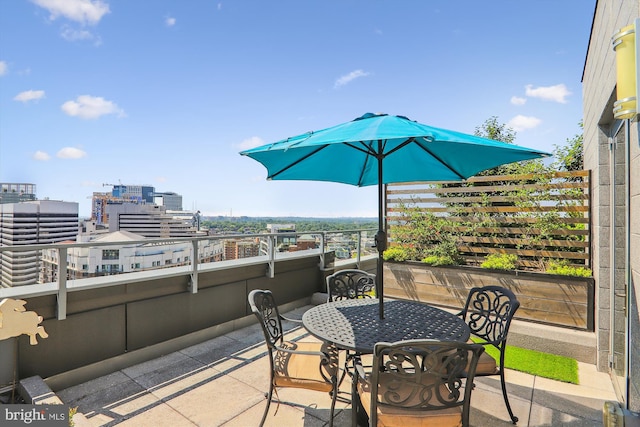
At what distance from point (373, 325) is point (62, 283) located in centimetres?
273

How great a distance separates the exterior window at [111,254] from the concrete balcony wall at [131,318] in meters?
0.30

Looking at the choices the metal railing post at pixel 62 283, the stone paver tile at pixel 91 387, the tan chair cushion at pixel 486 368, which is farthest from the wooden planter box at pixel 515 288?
the metal railing post at pixel 62 283

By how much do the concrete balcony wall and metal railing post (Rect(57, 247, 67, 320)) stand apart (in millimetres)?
58

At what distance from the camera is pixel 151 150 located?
28234mm

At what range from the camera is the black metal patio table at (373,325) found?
2.04 m

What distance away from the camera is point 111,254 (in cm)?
330

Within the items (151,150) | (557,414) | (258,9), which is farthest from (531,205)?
(151,150)

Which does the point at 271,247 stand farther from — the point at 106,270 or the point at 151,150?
the point at 151,150

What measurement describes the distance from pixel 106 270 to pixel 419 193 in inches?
184

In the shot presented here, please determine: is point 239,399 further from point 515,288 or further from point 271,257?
point 515,288

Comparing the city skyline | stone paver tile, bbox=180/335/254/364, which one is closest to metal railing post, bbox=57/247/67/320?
stone paver tile, bbox=180/335/254/364

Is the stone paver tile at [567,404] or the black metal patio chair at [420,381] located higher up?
the black metal patio chair at [420,381]

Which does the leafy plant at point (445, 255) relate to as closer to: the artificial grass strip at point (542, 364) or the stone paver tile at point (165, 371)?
the artificial grass strip at point (542, 364)

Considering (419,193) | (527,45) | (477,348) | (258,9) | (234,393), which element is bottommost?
(234,393)
